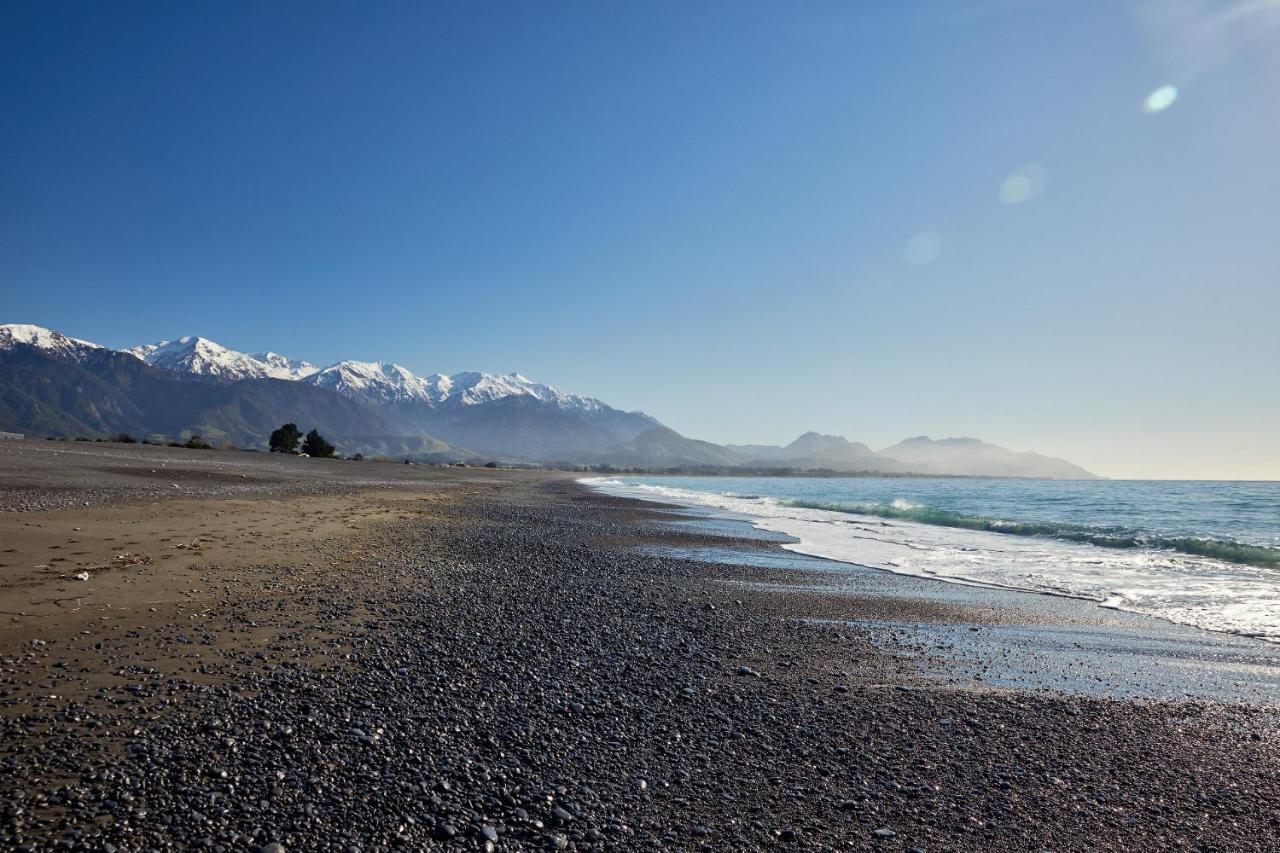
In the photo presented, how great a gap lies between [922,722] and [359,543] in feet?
46.5

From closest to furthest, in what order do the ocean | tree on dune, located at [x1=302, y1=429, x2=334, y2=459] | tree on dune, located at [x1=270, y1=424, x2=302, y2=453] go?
the ocean → tree on dune, located at [x1=270, y1=424, x2=302, y2=453] → tree on dune, located at [x1=302, y1=429, x2=334, y2=459]

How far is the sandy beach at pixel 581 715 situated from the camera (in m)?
4.47

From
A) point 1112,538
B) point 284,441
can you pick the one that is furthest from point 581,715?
point 284,441

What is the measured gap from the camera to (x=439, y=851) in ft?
13.3

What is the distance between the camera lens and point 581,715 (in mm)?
6363

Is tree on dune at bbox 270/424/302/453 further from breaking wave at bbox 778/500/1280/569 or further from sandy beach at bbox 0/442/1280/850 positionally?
sandy beach at bbox 0/442/1280/850

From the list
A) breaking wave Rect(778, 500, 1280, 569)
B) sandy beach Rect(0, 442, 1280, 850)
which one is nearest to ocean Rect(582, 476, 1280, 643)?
breaking wave Rect(778, 500, 1280, 569)

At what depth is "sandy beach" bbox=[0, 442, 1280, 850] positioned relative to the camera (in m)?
4.47

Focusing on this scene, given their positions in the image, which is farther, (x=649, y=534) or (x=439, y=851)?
(x=649, y=534)

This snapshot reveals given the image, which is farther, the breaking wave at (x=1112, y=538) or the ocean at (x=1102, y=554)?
the breaking wave at (x=1112, y=538)

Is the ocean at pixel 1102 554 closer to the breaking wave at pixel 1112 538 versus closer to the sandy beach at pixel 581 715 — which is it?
the breaking wave at pixel 1112 538

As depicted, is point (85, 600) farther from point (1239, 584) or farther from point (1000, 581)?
point (1239, 584)

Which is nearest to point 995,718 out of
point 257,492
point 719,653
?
point 719,653

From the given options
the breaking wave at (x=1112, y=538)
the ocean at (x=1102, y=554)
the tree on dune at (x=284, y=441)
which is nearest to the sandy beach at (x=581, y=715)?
the ocean at (x=1102, y=554)
